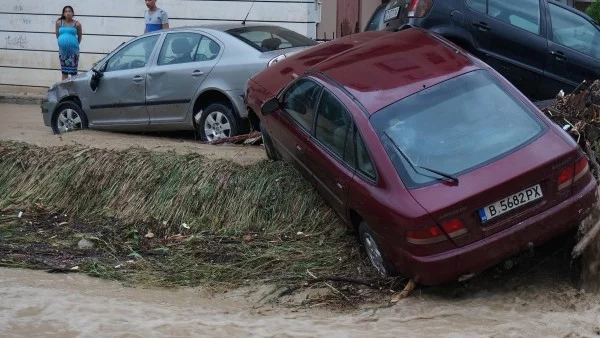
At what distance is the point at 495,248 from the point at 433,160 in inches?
28.6

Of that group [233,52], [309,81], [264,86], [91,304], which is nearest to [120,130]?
[233,52]

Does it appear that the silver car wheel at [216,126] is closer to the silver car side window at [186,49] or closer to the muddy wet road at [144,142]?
the muddy wet road at [144,142]

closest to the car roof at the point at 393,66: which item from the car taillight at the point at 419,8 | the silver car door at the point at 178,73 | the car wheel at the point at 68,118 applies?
the car taillight at the point at 419,8

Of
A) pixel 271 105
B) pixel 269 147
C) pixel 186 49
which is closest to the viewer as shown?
pixel 271 105

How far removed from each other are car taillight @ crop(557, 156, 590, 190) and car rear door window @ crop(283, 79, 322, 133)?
2056 mm

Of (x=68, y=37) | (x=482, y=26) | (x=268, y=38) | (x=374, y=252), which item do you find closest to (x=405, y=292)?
(x=374, y=252)

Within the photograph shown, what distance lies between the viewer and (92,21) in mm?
17438

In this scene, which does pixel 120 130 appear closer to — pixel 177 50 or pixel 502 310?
pixel 177 50

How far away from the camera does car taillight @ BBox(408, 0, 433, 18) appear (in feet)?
29.3

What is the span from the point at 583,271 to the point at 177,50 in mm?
5973

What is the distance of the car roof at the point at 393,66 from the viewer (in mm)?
6520

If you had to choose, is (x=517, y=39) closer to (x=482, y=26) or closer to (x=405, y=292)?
A: (x=482, y=26)

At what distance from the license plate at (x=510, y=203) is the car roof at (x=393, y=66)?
1169 millimetres

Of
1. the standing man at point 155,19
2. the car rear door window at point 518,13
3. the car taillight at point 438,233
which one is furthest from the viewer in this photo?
the standing man at point 155,19
